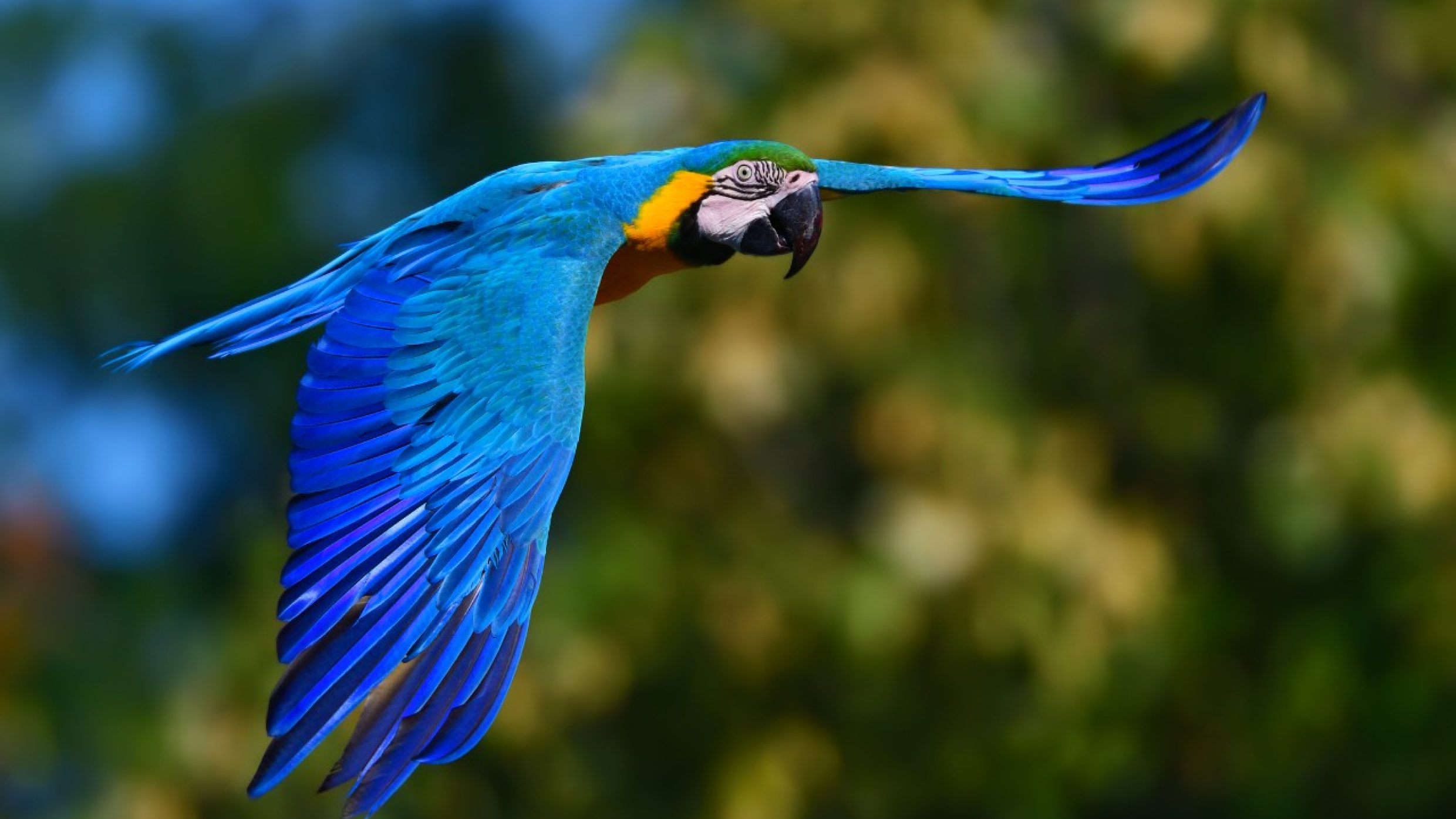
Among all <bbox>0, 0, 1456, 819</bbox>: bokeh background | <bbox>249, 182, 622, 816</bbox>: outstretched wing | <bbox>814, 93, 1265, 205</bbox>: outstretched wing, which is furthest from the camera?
<bbox>0, 0, 1456, 819</bbox>: bokeh background

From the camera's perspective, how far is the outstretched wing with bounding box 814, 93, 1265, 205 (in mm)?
2967

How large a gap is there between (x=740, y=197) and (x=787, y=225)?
0.08m

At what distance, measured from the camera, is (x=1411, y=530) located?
665 cm

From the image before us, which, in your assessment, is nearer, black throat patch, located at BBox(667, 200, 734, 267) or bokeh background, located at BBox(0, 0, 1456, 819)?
black throat patch, located at BBox(667, 200, 734, 267)

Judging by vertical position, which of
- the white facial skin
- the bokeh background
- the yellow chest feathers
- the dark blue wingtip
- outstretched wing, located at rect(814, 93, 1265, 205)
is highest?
the bokeh background

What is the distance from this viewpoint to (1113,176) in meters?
3.17

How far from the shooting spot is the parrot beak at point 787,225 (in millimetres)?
2855

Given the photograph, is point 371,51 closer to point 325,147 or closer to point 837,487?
point 325,147

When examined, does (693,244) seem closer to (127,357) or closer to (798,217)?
(798,217)

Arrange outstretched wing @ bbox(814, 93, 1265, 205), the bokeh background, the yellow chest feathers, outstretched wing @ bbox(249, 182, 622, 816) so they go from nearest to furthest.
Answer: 1. outstretched wing @ bbox(249, 182, 622, 816)
2. the yellow chest feathers
3. outstretched wing @ bbox(814, 93, 1265, 205)
4. the bokeh background

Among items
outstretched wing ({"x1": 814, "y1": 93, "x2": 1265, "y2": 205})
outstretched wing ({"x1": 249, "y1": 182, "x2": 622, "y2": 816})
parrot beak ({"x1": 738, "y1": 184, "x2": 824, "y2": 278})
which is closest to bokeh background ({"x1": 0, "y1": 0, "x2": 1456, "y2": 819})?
outstretched wing ({"x1": 814, "y1": 93, "x2": 1265, "y2": 205})

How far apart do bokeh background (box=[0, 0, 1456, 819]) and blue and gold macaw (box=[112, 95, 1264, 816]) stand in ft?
9.10

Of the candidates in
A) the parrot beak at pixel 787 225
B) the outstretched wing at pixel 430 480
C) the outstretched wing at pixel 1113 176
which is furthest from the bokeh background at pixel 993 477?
the outstretched wing at pixel 430 480

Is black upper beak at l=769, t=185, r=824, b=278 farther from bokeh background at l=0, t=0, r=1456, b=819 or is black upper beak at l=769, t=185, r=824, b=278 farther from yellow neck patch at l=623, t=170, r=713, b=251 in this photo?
bokeh background at l=0, t=0, r=1456, b=819
